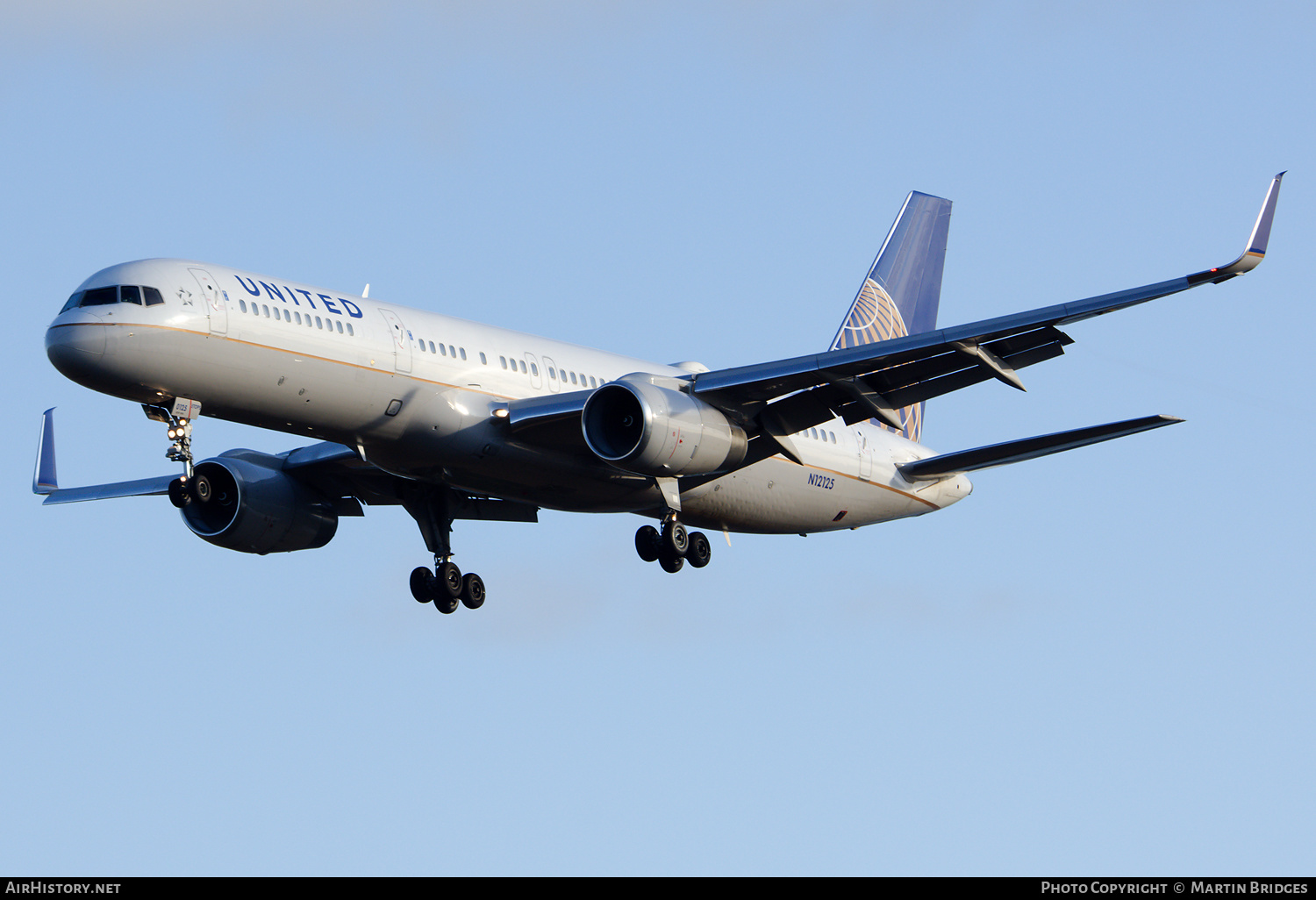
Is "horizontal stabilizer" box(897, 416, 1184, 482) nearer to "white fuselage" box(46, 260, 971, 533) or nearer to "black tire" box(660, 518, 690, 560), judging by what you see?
"white fuselage" box(46, 260, 971, 533)

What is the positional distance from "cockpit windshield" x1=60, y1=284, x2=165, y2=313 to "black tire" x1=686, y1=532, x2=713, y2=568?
12.7 meters

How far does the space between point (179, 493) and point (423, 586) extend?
860 cm

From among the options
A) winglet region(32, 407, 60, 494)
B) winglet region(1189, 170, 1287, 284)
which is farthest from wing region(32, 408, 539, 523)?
winglet region(1189, 170, 1287, 284)

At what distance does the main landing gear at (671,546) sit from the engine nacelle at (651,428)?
2696mm

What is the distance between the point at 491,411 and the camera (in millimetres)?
33375

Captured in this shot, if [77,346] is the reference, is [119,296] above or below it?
above

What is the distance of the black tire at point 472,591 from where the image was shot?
39.1 metres


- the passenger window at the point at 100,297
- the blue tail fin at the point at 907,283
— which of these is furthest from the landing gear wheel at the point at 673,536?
the passenger window at the point at 100,297

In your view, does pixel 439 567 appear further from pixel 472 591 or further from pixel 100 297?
pixel 100 297

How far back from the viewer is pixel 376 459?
33.7m

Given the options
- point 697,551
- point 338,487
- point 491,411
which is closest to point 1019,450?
point 697,551

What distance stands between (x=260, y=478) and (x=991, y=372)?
16677mm

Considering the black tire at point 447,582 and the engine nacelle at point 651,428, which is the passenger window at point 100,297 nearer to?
the engine nacelle at point 651,428
